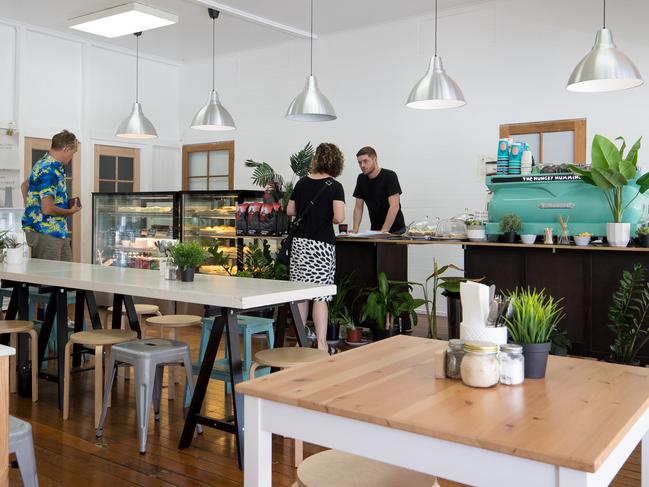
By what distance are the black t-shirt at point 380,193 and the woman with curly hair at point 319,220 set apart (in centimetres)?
139

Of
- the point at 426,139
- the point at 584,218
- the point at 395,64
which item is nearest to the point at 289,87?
the point at 395,64

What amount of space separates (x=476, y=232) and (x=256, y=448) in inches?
154

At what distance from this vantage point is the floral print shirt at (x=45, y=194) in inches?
199

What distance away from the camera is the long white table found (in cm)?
308

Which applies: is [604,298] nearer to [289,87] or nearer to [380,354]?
[380,354]

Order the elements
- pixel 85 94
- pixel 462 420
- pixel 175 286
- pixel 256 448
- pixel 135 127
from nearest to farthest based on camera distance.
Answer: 1. pixel 462 420
2. pixel 256 448
3. pixel 175 286
4. pixel 135 127
5. pixel 85 94

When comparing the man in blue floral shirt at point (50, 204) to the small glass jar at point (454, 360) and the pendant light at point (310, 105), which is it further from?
the small glass jar at point (454, 360)

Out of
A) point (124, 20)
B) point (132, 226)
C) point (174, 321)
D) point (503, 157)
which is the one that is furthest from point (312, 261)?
point (132, 226)

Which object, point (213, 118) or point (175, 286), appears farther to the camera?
point (213, 118)

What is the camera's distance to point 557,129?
6.55 meters

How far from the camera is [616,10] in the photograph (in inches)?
243

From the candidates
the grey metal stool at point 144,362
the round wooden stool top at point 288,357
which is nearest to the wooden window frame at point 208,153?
the grey metal stool at point 144,362

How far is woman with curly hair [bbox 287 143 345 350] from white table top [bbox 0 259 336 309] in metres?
1.10

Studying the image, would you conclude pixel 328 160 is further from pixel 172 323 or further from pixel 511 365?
pixel 511 365
